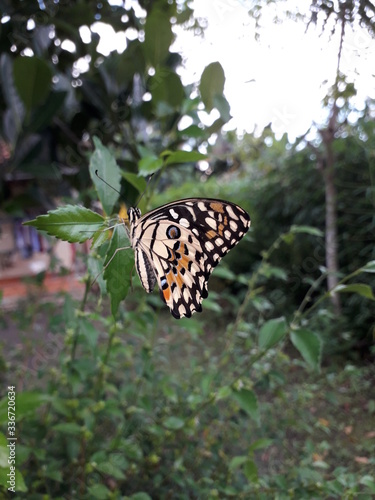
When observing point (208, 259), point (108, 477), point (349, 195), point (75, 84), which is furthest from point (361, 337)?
point (208, 259)

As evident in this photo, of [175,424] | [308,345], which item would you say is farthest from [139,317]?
[308,345]

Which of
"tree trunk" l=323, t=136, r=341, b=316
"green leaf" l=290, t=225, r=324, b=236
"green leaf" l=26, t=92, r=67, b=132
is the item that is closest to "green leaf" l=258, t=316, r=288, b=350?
"green leaf" l=290, t=225, r=324, b=236

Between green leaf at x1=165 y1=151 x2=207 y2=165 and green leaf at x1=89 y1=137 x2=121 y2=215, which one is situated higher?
green leaf at x1=165 y1=151 x2=207 y2=165

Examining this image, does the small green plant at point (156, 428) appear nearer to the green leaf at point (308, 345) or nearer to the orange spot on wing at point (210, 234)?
the green leaf at point (308, 345)

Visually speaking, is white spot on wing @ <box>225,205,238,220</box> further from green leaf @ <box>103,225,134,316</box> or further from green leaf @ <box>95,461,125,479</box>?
green leaf @ <box>95,461,125,479</box>

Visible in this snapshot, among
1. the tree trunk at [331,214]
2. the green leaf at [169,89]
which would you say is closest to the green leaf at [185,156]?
the green leaf at [169,89]

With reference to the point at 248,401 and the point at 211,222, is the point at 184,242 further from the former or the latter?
the point at 248,401

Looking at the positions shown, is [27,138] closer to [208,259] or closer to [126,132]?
[126,132]
